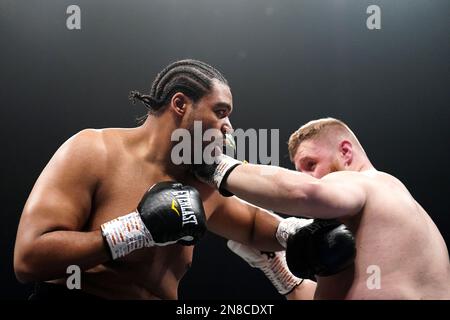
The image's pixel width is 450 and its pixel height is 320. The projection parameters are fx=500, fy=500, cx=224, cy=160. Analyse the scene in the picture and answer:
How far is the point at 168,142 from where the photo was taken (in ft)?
7.01

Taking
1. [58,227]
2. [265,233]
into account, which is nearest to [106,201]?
[58,227]

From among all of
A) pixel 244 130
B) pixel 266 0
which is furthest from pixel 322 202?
pixel 266 0

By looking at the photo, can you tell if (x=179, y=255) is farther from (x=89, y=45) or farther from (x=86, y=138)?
(x=89, y=45)

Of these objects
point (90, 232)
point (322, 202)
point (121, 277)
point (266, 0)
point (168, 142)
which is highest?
point (266, 0)

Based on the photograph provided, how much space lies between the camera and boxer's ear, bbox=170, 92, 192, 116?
2.15 meters

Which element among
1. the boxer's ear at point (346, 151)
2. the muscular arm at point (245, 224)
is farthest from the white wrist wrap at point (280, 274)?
the boxer's ear at point (346, 151)

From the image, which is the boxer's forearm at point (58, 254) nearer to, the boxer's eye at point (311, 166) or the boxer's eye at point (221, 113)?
the boxer's eye at point (221, 113)

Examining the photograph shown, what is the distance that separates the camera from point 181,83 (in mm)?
2176

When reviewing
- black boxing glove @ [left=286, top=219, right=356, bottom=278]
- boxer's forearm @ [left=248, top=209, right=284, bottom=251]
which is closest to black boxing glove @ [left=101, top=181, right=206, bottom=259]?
black boxing glove @ [left=286, top=219, right=356, bottom=278]

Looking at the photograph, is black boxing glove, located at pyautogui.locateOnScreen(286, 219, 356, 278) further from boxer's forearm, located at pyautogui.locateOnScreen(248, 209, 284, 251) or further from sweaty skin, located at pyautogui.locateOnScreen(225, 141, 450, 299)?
boxer's forearm, located at pyautogui.locateOnScreen(248, 209, 284, 251)

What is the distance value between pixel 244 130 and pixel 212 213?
1.61m

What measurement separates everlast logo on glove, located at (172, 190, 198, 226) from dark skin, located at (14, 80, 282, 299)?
238 mm

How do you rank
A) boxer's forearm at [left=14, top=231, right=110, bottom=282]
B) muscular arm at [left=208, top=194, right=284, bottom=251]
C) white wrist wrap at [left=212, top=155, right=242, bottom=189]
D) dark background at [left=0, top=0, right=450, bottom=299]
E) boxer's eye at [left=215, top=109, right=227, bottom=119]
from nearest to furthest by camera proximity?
1. boxer's forearm at [left=14, top=231, right=110, bottom=282]
2. white wrist wrap at [left=212, top=155, right=242, bottom=189]
3. boxer's eye at [left=215, top=109, right=227, bottom=119]
4. muscular arm at [left=208, top=194, right=284, bottom=251]
5. dark background at [left=0, top=0, right=450, bottom=299]

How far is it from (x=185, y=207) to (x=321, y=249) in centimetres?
52
